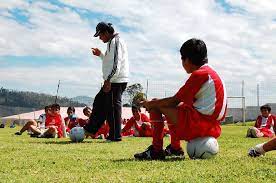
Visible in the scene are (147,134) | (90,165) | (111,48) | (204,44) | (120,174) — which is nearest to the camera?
(120,174)

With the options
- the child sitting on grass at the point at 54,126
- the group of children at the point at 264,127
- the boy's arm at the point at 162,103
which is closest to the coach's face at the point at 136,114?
the child sitting on grass at the point at 54,126

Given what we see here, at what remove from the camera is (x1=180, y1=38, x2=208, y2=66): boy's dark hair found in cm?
560

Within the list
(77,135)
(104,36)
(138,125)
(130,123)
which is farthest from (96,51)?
(130,123)

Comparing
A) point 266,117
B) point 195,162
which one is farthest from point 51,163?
point 266,117

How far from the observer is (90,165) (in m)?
5.21

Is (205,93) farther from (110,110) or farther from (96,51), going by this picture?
(96,51)

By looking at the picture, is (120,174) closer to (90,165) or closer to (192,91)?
(90,165)

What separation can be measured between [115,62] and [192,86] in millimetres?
4856

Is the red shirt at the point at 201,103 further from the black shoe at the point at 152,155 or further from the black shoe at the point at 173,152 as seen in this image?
the black shoe at the point at 173,152

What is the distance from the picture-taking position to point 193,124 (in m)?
5.53

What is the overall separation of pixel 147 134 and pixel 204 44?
9.18 meters

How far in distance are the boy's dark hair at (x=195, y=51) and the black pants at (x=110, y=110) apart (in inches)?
184

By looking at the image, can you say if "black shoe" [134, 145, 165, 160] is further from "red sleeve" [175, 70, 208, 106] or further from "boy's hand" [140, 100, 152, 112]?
"red sleeve" [175, 70, 208, 106]

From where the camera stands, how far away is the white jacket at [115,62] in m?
10.1
